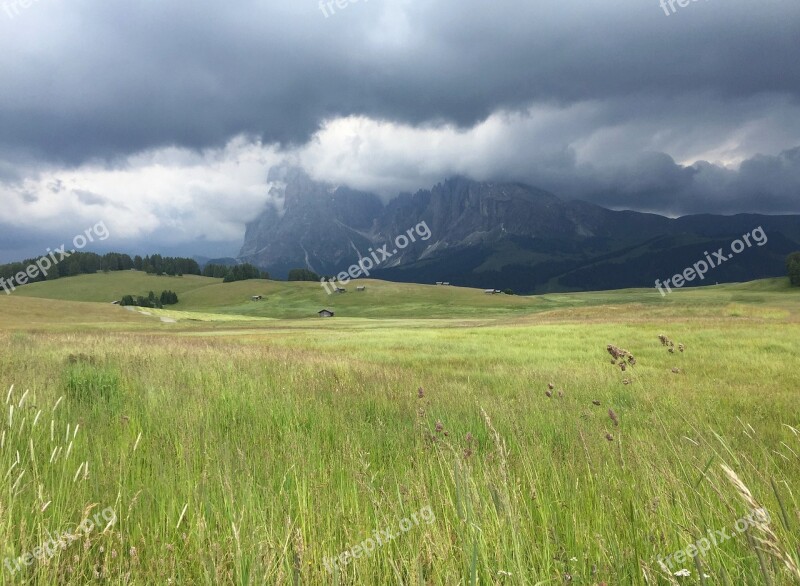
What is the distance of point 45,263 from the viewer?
190000 mm

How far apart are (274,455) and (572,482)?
2804 millimetres

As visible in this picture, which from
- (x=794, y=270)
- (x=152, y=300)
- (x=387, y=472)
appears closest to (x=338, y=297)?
(x=152, y=300)

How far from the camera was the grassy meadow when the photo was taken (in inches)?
94.5

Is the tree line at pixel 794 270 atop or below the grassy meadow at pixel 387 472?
atop

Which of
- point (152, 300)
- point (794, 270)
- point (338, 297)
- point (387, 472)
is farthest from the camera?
point (338, 297)

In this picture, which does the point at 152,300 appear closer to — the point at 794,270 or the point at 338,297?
the point at 338,297

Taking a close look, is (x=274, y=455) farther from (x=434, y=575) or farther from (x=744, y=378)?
(x=744, y=378)

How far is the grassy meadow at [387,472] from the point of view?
2.40 metres

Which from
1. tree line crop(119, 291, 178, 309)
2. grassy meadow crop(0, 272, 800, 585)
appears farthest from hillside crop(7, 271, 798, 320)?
grassy meadow crop(0, 272, 800, 585)

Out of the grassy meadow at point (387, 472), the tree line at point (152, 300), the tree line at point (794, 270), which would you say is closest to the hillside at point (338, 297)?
the tree line at point (794, 270)

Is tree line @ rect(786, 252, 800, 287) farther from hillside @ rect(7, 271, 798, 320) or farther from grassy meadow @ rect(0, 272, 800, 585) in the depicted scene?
grassy meadow @ rect(0, 272, 800, 585)

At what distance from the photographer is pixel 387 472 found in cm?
420

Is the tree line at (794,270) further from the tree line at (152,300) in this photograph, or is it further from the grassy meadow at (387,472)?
the tree line at (152,300)

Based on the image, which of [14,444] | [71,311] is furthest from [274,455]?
[71,311]
